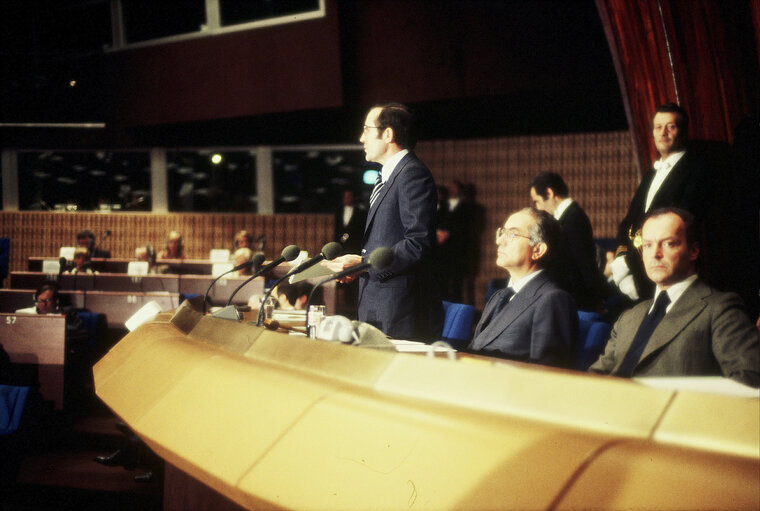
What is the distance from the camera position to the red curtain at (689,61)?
3033 mm

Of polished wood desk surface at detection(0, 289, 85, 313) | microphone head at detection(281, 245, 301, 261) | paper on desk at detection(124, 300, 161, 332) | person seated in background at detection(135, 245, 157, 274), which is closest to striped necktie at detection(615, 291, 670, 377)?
microphone head at detection(281, 245, 301, 261)

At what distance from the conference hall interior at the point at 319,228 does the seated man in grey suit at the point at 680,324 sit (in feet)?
0.75

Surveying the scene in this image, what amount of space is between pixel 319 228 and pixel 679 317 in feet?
25.7

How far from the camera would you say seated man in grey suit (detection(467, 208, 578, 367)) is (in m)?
1.86

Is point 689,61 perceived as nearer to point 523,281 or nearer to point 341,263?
point 523,281

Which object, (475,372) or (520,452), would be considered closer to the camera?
(520,452)

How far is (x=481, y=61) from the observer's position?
6758mm

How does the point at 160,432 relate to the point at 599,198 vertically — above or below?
below

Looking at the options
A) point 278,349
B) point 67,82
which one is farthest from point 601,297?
point 67,82

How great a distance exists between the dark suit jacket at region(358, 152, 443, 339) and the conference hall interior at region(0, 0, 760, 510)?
15cm

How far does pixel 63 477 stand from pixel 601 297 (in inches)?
112

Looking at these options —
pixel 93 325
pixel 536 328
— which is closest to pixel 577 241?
pixel 536 328

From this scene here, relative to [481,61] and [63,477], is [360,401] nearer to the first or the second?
[63,477]

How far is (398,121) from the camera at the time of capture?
2367 millimetres
